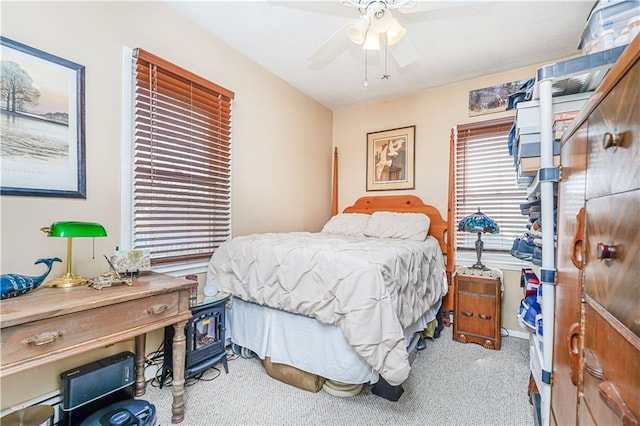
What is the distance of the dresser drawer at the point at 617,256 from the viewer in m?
0.50

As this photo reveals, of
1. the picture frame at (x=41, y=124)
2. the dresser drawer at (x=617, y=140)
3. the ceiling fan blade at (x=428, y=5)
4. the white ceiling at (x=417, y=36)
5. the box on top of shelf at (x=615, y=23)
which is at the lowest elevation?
the dresser drawer at (x=617, y=140)

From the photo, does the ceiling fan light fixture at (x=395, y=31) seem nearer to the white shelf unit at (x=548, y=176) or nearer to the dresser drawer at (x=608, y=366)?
the white shelf unit at (x=548, y=176)

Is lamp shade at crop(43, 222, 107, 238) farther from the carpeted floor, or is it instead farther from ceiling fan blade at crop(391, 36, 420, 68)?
ceiling fan blade at crop(391, 36, 420, 68)

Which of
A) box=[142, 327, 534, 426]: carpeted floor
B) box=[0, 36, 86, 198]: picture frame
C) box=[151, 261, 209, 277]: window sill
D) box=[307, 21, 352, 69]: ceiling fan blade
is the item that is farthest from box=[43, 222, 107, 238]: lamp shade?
box=[307, 21, 352, 69]: ceiling fan blade

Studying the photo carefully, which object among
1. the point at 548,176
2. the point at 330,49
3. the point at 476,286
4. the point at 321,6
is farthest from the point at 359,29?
the point at 476,286

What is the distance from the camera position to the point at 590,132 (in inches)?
30.5

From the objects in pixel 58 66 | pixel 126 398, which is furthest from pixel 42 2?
pixel 126 398

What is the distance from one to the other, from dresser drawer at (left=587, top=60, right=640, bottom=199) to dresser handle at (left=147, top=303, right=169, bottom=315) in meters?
1.77

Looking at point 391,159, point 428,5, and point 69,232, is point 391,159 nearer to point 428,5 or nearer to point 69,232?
point 428,5

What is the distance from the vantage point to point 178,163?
224cm

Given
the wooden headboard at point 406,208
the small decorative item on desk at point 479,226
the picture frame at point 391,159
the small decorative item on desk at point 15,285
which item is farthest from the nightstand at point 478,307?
the small decorative item on desk at point 15,285

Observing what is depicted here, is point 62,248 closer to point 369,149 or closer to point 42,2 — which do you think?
point 42,2

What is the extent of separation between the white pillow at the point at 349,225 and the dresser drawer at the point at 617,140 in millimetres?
2600

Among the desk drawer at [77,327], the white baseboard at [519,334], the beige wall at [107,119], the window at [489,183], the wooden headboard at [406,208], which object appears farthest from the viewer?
the wooden headboard at [406,208]
